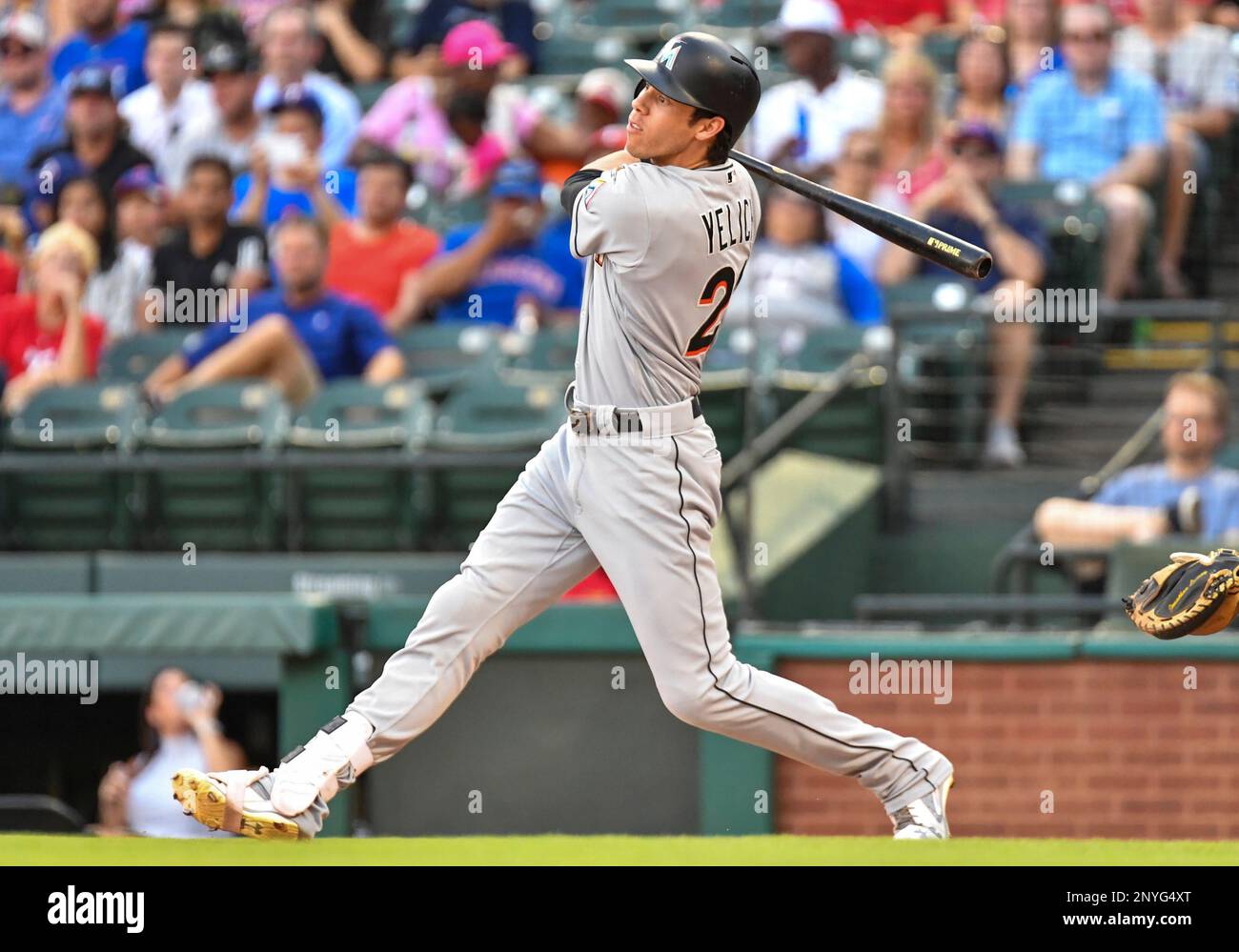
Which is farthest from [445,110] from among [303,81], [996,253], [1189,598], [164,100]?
[1189,598]

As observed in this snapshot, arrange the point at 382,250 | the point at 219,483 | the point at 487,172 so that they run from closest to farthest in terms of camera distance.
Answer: the point at 219,483 → the point at 382,250 → the point at 487,172

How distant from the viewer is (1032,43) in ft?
28.0

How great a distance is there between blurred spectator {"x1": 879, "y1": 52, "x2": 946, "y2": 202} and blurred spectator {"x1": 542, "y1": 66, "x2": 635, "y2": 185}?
3.61 feet

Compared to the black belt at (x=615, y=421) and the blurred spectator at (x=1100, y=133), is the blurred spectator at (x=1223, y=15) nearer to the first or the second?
the blurred spectator at (x=1100, y=133)

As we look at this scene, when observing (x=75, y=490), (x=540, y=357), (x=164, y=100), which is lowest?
(x=75, y=490)

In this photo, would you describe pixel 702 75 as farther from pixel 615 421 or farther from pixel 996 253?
pixel 996 253

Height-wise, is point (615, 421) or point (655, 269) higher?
point (655, 269)

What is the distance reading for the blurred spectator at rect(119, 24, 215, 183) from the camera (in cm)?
948

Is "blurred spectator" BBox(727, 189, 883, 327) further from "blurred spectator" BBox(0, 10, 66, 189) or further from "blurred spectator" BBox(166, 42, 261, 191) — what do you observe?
"blurred spectator" BBox(0, 10, 66, 189)

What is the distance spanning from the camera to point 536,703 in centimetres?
664

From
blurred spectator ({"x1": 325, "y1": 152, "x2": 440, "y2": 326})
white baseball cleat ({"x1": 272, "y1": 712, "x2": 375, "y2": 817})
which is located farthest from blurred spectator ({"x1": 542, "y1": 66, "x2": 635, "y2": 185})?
white baseball cleat ({"x1": 272, "y1": 712, "x2": 375, "y2": 817})

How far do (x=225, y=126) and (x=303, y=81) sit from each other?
448 millimetres
